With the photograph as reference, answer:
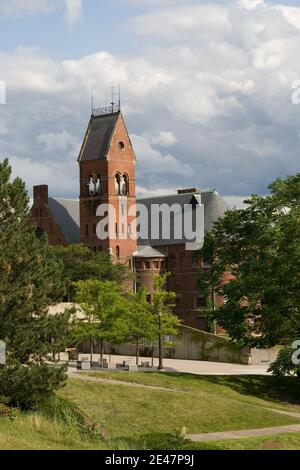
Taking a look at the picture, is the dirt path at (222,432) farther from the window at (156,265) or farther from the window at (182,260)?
the window at (156,265)

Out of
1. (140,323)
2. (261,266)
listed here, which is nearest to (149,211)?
(140,323)

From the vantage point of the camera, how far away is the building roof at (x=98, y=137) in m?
97.4

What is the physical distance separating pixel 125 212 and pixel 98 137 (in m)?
9.65

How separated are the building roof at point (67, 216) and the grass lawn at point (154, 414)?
58483 mm

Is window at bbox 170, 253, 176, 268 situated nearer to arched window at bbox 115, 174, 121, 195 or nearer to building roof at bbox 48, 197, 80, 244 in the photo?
arched window at bbox 115, 174, 121, 195

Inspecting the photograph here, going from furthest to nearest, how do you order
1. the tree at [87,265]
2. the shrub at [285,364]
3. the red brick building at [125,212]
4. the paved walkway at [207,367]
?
the red brick building at [125,212]
the tree at [87,265]
the paved walkway at [207,367]
the shrub at [285,364]

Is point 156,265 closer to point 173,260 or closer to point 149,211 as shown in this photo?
point 173,260

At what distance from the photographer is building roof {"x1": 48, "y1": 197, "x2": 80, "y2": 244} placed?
103 meters

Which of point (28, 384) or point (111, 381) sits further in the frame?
point (111, 381)

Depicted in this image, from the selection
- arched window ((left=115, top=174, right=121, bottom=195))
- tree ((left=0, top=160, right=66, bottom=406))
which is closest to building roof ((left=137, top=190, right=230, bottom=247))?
arched window ((left=115, top=174, right=121, bottom=195))

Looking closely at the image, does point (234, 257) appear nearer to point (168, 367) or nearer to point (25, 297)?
point (168, 367)

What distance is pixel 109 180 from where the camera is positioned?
97.1 m

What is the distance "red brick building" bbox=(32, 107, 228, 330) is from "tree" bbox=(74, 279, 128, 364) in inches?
1448

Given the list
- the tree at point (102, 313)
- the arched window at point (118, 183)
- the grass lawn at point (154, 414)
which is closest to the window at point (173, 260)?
the arched window at point (118, 183)
